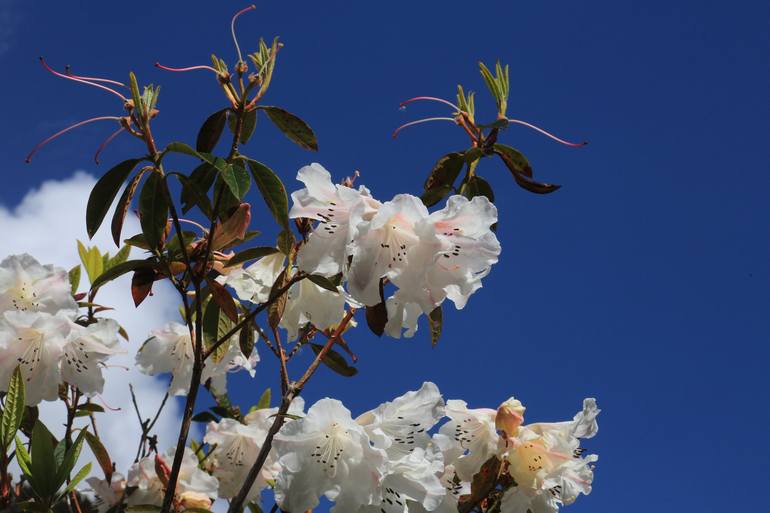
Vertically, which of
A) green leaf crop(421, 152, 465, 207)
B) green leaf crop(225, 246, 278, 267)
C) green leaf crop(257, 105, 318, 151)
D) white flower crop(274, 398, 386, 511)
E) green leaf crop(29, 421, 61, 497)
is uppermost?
green leaf crop(421, 152, 465, 207)

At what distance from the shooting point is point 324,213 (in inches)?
49.5

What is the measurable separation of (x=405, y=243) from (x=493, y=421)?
572mm

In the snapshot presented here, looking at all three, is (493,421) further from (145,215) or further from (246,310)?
(145,215)

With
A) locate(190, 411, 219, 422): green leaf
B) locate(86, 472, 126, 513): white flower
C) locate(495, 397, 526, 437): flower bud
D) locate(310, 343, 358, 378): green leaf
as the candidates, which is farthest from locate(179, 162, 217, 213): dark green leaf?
locate(190, 411, 219, 422): green leaf

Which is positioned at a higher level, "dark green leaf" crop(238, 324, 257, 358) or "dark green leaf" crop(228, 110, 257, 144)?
"dark green leaf" crop(228, 110, 257, 144)

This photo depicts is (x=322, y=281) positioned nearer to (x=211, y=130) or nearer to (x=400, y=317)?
(x=400, y=317)

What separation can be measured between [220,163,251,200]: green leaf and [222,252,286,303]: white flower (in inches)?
12.3

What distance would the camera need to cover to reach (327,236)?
49.9 inches

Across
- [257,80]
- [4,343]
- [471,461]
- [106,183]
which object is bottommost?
[4,343]

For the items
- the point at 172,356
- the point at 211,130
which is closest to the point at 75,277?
the point at 172,356

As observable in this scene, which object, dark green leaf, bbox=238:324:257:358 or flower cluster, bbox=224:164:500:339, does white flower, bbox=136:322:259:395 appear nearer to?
dark green leaf, bbox=238:324:257:358

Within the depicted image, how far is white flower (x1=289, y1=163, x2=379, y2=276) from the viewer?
124cm

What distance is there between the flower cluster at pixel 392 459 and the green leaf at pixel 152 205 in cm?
41

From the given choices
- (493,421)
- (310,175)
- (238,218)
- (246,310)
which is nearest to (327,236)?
(310,175)
